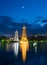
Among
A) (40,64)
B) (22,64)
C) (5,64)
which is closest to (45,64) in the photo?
(40,64)

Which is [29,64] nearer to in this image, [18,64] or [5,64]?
[18,64]

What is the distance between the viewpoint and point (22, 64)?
2453 cm

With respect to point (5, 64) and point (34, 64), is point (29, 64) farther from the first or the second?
point (5, 64)

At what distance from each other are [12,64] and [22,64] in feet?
4.27

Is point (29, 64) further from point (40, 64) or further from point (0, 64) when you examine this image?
point (0, 64)

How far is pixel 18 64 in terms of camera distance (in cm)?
2467

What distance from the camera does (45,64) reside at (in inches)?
959

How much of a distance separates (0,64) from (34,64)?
4.32 m

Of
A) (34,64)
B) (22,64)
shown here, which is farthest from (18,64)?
(34,64)

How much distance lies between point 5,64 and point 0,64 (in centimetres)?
65

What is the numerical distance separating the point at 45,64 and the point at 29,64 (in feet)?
6.74

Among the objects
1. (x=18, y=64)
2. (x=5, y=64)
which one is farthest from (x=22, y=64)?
(x=5, y=64)

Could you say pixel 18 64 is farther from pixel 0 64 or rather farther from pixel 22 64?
pixel 0 64

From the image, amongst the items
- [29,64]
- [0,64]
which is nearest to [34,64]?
[29,64]
